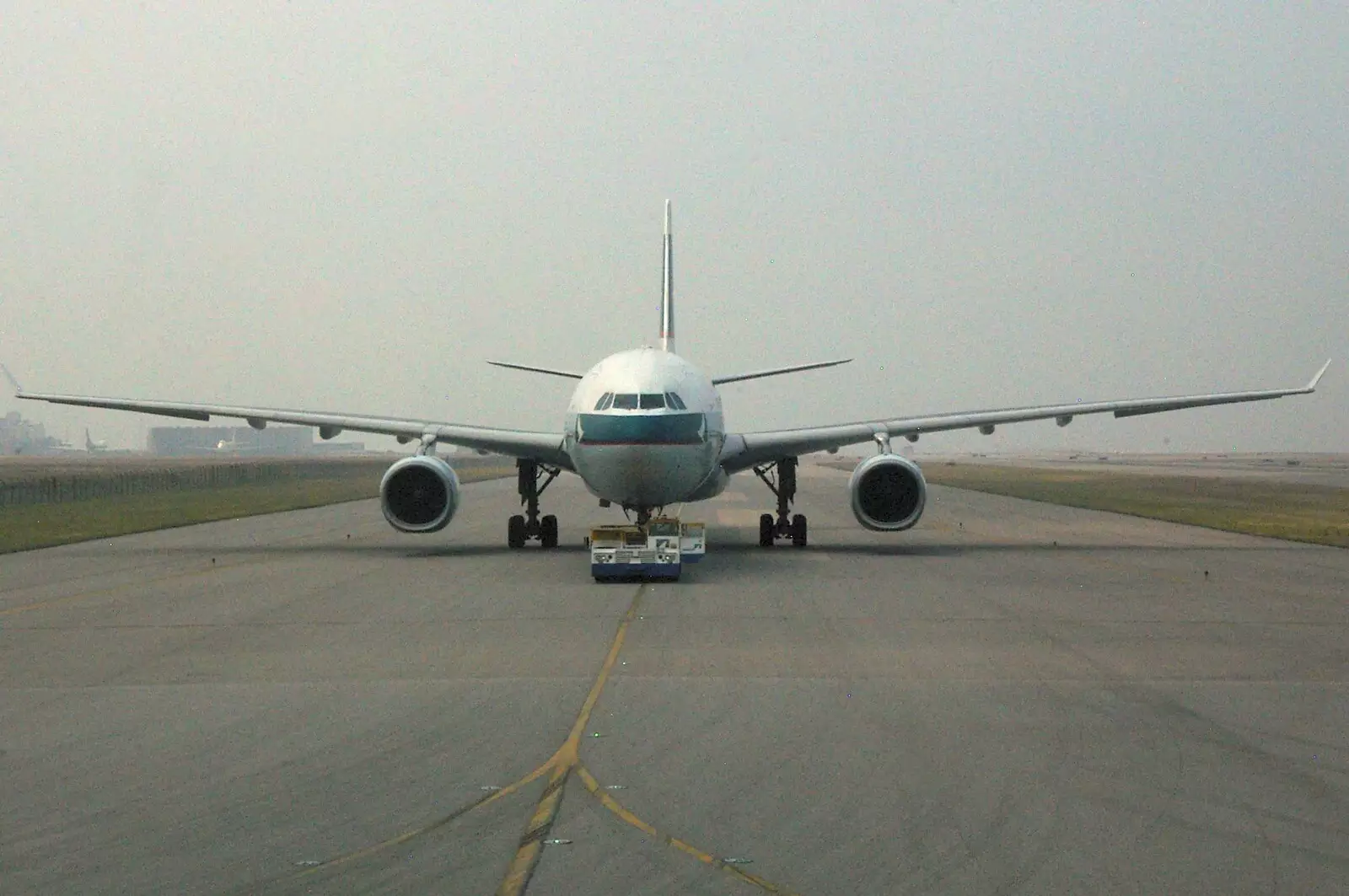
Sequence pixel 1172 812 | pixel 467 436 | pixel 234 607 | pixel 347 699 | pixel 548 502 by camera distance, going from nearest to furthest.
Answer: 1. pixel 1172 812
2. pixel 347 699
3. pixel 234 607
4. pixel 467 436
5. pixel 548 502

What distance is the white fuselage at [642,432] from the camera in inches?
936

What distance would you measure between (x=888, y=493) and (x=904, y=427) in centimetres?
321

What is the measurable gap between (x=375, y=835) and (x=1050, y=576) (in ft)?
57.6

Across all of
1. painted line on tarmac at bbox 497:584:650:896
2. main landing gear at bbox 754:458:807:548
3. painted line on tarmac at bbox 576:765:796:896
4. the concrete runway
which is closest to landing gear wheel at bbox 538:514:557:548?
main landing gear at bbox 754:458:807:548

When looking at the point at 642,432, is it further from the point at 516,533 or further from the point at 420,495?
the point at 516,533

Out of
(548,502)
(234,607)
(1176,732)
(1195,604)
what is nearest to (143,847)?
(1176,732)

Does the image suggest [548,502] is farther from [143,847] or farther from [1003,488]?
[143,847]

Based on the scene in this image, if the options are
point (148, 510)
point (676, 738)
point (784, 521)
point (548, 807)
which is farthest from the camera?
point (148, 510)

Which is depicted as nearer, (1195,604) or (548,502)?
(1195,604)

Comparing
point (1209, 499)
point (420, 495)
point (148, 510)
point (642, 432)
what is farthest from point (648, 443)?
point (1209, 499)

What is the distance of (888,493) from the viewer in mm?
26797

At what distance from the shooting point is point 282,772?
8.96 meters

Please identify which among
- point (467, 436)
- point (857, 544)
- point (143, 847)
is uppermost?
point (467, 436)

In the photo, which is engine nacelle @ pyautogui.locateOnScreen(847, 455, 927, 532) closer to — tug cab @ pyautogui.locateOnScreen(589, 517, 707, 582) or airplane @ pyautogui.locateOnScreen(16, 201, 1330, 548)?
airplane @ pyautogui.locateOnScreen(16, 201, 1330, 548)
